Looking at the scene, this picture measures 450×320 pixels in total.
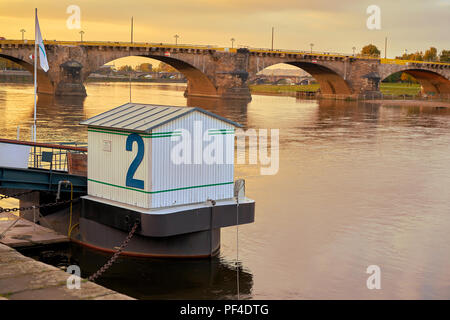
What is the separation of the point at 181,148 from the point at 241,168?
11884mm

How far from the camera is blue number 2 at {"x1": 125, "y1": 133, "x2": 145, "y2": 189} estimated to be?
43.5 ft

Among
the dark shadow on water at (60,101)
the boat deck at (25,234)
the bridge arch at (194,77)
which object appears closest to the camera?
the boat deck at (25,234)

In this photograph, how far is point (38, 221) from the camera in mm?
16328

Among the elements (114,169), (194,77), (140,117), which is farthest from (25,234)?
(194,77)

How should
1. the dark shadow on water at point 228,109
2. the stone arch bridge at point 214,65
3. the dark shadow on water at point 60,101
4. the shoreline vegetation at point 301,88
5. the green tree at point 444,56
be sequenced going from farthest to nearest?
1. the green tree at point 444,56
2. the shoreline vegetation at point 301,88
3. the stone arch bridge at point 214,65
4. the dark shadow on water at point 60,101
5. the dark shadow on water at point 228,109

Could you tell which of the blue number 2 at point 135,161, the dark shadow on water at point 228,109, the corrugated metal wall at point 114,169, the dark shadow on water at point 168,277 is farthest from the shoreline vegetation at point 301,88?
the blue number 2 at point 135,161

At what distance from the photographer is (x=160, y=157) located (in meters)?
13.3

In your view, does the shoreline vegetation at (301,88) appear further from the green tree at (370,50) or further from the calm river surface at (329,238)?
the calm river surface at (329,238)

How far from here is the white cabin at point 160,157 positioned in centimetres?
1324

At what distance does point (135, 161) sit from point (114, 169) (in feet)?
2.30

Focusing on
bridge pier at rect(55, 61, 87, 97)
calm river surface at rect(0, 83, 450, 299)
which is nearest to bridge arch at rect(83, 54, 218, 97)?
bridge pier at rect(55, 61, 87, 97)

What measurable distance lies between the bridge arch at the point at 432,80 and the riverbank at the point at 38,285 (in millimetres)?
91340
